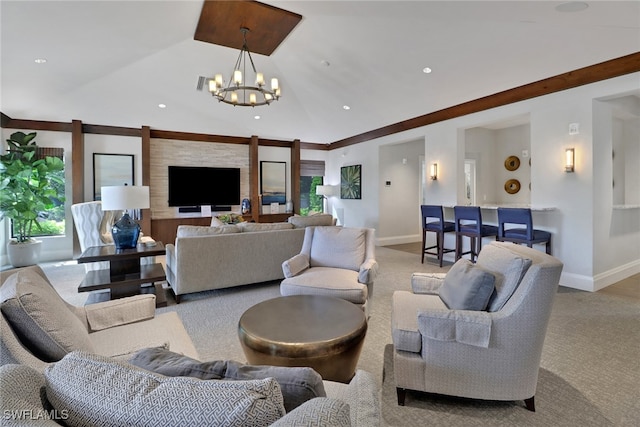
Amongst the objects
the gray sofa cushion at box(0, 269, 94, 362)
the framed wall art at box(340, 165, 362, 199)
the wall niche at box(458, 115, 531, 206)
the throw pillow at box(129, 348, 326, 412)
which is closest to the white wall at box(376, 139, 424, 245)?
the framed wall art at box(340, 165, 362, 199)

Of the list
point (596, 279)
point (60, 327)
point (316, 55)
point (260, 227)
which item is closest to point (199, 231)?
point (260, 227)

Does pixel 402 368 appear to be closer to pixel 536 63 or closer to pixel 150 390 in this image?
pixel 150 390

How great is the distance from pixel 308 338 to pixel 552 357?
6.36 ft

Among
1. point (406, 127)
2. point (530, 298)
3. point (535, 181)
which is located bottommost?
point (530, 298)

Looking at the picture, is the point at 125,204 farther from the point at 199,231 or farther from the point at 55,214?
the point at 55,214

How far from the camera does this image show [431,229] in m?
5.49

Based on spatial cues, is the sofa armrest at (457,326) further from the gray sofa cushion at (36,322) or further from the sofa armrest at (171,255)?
the sofa armrest at (171,255)

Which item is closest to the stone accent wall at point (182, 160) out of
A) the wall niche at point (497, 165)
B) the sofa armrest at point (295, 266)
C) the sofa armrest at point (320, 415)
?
the sofa armrest at point (295, 266)

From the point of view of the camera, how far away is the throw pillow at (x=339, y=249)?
3.31m

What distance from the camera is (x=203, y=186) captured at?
757 cm

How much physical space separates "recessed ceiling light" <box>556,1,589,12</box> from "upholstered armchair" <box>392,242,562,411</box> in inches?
94.0

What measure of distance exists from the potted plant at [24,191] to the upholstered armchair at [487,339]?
21.2 ft

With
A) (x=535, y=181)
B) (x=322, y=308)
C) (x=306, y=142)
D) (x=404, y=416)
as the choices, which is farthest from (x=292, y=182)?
(x=404, y=416)

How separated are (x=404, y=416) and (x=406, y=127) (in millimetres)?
5721
